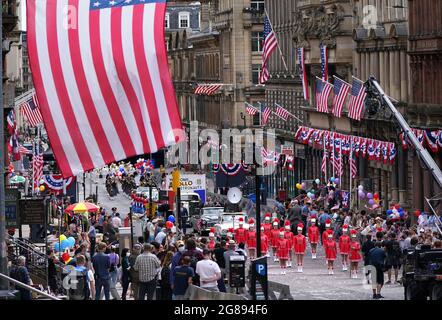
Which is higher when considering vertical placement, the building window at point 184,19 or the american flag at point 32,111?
the building window at point 184,19

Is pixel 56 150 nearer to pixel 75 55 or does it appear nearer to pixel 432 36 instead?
pixel 75 55

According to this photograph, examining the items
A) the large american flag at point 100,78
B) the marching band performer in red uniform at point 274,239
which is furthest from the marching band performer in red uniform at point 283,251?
the large american flag at point 100,78

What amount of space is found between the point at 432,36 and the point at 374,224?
14547 mm

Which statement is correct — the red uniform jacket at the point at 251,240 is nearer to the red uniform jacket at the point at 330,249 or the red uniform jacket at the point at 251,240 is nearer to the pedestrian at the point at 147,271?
the red uniform jacket at the point at 330,249

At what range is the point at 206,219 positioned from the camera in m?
55.7

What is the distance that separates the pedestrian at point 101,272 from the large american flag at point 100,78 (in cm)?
1219

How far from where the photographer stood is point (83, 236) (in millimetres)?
42094

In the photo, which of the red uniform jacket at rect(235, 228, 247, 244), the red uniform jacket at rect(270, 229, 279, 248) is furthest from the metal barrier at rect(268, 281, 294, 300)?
the red uniform jacket at rect(235, 228, 247, 244)

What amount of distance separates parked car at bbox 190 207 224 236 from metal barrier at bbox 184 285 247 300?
93.1ft

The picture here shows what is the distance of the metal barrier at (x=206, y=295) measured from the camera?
19.7m

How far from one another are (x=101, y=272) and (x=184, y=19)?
13146cm

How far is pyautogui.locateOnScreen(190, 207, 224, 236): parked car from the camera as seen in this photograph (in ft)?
178

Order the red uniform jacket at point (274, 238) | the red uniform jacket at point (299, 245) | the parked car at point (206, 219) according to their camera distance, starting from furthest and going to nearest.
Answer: the parked car at point (206, 219), the red uniform jacket at point (274, 238), the red uniform jacket at point (299, 245)
